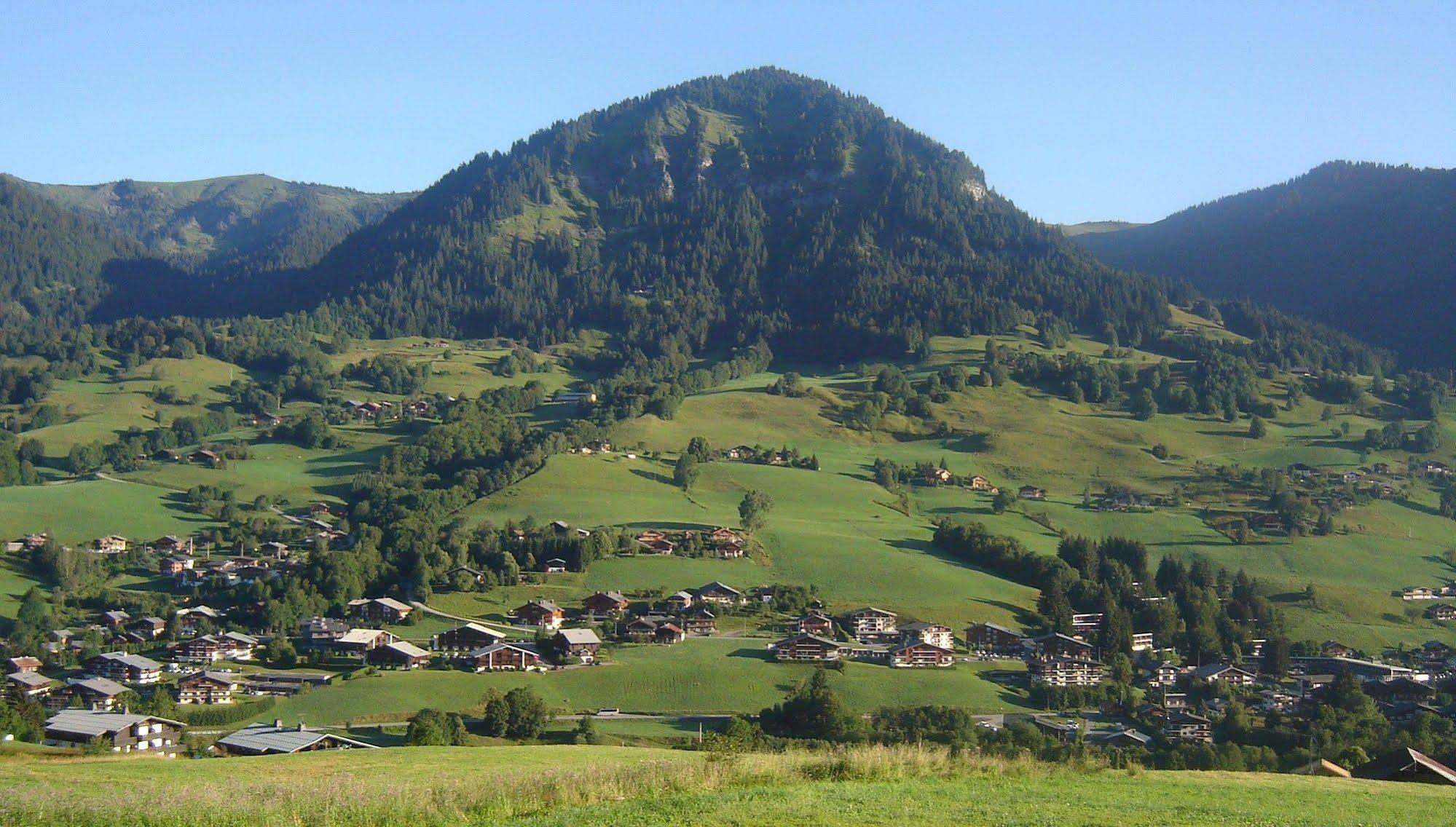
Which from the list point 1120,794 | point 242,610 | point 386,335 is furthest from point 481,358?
point 1120,794

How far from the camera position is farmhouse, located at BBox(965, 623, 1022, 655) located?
61219 millimetres

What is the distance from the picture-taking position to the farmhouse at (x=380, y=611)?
63938 mm

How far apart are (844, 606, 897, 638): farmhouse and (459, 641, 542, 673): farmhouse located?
627 inches

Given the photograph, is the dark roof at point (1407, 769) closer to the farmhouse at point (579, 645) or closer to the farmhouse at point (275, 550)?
the farmhouse at point (579, 645)

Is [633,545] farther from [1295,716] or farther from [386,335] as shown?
[386,335]

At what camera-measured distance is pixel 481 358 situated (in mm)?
154375

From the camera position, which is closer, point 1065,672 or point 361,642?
point 1065,672

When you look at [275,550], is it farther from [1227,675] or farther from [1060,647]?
[1227,675]

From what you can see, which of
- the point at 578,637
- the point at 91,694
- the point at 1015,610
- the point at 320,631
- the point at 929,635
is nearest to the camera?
the point at 91,694

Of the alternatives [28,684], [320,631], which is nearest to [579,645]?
[320,631]

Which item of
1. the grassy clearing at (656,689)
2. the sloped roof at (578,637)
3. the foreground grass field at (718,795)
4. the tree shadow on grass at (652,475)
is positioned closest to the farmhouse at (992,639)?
the grassy clearing at (656,689)

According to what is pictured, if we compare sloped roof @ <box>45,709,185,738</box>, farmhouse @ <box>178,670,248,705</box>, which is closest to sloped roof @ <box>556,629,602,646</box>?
farmhouse @ <box>178,670,248,705</box>

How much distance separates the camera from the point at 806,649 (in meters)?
55.4

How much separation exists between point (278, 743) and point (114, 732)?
739 cm
